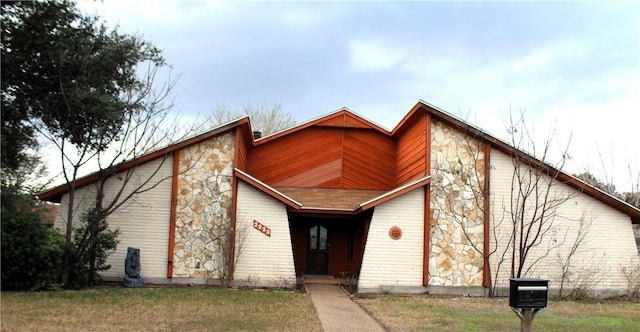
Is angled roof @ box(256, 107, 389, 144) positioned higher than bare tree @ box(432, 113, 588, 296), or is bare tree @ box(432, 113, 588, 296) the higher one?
angled roof @ box(256, 107, 389, 144)

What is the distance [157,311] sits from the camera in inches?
442

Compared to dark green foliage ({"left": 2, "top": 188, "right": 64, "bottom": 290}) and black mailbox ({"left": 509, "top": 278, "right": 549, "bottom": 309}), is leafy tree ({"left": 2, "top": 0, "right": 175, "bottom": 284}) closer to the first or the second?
dark green foliage ({"left": 2, "top": 188, "right": 64, "bottom": 290})

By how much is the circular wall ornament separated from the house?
4 cm

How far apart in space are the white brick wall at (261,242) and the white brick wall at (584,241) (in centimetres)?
639

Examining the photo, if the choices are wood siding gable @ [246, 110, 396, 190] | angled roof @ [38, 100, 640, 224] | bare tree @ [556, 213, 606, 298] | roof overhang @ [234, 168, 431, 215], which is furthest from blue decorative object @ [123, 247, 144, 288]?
bare tree @ [556, 213, 606, 298]

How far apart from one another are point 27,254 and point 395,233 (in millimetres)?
10027

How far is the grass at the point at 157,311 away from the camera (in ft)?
31.1

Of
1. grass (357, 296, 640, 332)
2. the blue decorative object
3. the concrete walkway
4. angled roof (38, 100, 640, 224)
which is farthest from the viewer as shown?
angled roof (38, 100, 640, 224)

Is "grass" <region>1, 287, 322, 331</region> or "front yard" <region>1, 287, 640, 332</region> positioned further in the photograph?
"front yard" <region>1, 287, 640, 332</region>

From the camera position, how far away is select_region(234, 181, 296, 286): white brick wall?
16.5 meters

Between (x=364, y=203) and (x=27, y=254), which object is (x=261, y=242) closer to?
(x=364, y=203)

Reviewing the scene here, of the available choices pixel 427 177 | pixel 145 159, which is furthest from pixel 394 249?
pixel 145 159

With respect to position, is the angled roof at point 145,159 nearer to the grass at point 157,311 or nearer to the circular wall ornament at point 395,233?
the grass at point 157,311

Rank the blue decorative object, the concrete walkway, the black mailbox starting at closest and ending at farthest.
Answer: the black mailbox < the concrete walkway < the blue decorative object
